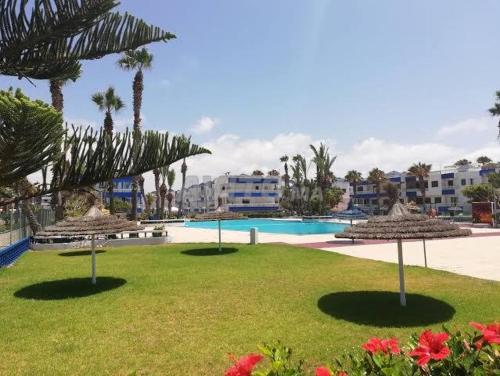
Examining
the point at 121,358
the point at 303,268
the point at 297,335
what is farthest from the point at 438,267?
the point at 121,358

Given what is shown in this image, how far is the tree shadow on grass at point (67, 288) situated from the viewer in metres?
10.8

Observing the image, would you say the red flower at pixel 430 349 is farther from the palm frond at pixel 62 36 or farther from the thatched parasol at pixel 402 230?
the thatched parasol at pixel 402 230

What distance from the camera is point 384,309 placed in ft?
29.9

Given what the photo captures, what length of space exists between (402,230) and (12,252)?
51.3 feet

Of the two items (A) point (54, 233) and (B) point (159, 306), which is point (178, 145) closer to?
(B) point (159, 306)

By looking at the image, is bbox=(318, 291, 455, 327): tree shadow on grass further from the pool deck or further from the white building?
the white building

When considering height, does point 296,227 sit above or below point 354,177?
below

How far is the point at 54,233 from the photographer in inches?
506

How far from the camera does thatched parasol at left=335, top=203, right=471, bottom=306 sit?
9070 millimetres

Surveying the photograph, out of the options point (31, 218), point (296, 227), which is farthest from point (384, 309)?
point (296, 227)

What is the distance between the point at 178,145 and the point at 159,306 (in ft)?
20.9

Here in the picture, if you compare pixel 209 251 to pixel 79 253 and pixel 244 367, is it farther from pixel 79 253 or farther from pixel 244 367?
pixel 244 367

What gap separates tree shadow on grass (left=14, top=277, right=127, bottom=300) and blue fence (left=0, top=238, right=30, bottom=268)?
421 centimetres

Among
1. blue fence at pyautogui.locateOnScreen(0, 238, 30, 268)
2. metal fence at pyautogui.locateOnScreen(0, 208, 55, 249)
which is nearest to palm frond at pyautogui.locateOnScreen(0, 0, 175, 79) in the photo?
blue fence at pyautogui.locateOnScreen(0, 238, 30, 268)
